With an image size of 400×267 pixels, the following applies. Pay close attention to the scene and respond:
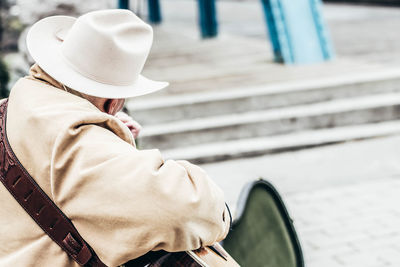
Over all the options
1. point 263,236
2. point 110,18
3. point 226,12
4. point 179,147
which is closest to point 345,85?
point 179,147

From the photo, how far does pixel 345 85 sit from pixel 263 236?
3.84m

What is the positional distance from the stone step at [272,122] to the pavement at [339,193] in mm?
350

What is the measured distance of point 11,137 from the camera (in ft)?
4.77

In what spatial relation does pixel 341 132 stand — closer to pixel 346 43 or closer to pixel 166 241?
pixel 346 43

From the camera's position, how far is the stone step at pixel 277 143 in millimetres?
5172

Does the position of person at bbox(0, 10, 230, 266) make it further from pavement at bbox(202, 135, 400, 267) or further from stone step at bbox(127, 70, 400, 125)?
stone step at bbox(127, 70, 400, 125)

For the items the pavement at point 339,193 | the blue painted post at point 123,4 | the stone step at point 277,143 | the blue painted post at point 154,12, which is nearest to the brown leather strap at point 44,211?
the pavement at point 339,193

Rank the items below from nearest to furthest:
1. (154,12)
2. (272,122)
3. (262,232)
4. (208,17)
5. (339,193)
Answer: (262,232) → (339,193) → (272,122) → (208,17) → (154,12)

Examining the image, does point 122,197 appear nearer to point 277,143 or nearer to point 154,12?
point 277,143

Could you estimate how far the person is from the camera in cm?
130

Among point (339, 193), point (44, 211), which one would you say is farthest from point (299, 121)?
point (44, 211)

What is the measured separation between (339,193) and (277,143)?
111cm

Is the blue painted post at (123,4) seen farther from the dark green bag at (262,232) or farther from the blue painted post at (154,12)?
the dark green bag at (262,232)

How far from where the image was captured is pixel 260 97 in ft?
18.8
